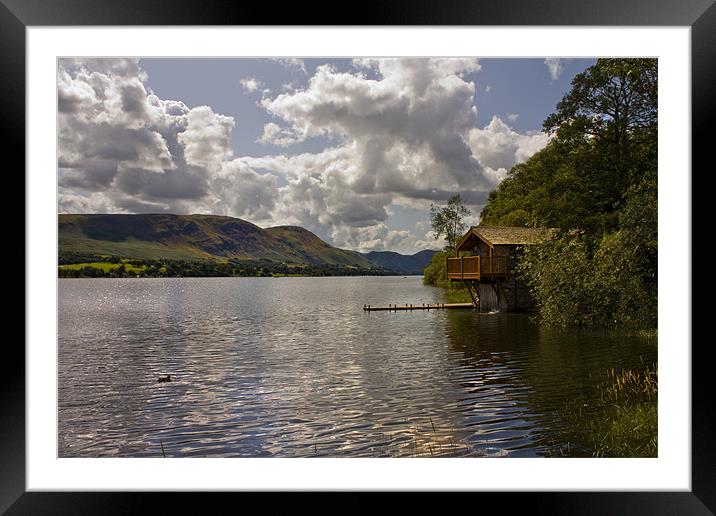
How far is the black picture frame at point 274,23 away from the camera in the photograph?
4273 mm

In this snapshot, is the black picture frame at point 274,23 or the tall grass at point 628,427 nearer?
the black picture frame at point 274,23

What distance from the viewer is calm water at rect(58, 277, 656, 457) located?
9227 mm

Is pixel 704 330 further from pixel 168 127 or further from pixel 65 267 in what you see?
pixel 168 127

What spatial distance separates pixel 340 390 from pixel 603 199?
11737mm

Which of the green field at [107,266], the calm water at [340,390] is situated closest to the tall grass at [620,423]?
the calm water at [340,390]

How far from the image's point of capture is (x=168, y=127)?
7293 inches

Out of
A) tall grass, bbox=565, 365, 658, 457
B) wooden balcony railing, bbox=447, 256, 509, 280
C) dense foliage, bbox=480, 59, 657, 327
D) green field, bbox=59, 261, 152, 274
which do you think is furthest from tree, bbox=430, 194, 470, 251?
green field, bbox=59, 261, 152, 274

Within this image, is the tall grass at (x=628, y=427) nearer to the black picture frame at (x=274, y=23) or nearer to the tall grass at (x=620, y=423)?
the tall grass at (x=620, y=423)

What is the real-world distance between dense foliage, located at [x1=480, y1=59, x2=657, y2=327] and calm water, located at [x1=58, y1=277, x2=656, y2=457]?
1.46 m

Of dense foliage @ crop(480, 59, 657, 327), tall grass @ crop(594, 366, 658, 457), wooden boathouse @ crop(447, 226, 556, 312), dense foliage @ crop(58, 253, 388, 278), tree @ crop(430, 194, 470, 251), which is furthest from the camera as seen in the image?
dense foliage @ crop(58, 253, 388, 278)

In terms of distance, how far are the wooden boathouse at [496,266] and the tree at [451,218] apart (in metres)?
24.6

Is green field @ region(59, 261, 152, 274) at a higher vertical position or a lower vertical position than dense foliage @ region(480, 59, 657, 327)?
lower

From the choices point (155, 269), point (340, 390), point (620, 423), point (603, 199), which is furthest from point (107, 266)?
point (620, 423)

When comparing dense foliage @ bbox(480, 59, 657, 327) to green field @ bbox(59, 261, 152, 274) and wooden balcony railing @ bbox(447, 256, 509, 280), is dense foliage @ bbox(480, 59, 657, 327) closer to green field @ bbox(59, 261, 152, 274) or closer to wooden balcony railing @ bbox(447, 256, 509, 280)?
wooden balcony railing @ bbox(447, 256, 509, 280)
